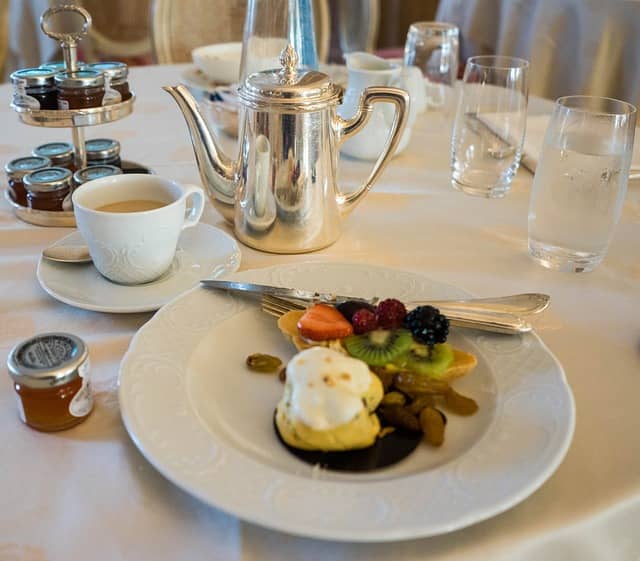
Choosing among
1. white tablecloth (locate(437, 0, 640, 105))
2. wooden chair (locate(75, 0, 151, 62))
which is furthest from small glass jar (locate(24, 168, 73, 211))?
wooden chair (locate(75, 0, 151, 62))

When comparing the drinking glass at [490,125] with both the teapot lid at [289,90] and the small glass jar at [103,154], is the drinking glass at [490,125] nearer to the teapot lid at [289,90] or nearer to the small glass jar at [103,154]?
the teapot lid at [289,90]

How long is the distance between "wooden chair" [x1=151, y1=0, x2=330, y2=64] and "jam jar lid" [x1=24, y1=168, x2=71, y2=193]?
2.97ft

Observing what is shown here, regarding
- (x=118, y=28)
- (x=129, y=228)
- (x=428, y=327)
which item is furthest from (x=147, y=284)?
(x=118, y=28)

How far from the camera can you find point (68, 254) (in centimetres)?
61

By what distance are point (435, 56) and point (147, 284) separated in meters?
0.66

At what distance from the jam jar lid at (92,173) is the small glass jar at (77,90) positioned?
7 cm

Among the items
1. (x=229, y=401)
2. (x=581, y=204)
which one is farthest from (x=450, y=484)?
(x=581, y=204)

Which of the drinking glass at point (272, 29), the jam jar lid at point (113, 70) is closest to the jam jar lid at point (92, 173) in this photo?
the jam jar lid at point (113, 70)

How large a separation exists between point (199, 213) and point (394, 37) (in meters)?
2.63

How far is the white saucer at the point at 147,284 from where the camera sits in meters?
0.55

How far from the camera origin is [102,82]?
0.73m

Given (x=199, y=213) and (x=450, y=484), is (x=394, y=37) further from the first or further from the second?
(x=450, y=484)

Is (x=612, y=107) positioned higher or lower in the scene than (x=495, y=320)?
higher

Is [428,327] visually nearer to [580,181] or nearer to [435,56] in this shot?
[580,181]
